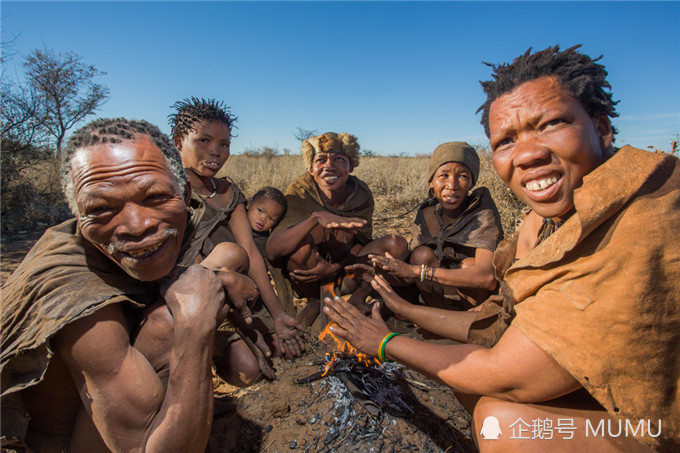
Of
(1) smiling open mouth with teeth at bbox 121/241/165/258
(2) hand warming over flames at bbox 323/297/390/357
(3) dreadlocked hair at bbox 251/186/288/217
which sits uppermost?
(3) dreadlocked hair at bbox 251/186/288/217

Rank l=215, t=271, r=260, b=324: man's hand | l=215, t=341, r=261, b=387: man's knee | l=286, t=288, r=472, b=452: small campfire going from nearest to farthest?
l=215, t=271, r=260, b=324: man's hand → l=286, t=288, r=472, b=452: small campfire → l=215, t=341, r=261, b=387: man's knee

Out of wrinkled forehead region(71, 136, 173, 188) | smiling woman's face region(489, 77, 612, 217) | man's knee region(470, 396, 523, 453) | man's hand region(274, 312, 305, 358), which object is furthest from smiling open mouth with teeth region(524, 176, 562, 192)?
man's hand region(274, 312, 305, 358)

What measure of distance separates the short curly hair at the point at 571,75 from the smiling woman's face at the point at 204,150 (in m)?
2.78

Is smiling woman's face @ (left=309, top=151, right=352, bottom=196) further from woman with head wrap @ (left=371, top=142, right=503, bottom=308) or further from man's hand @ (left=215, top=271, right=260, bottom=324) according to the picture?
man's hand @ (left=215, top=271, right=260, bottom=324)

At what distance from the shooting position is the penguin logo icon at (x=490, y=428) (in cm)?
161

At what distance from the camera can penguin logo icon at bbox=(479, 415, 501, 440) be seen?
1.61 meters

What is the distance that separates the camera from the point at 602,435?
4.94ft

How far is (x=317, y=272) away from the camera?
3955 mm

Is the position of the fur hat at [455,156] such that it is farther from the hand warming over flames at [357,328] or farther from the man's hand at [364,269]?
the hand warming over flames at [357,328]

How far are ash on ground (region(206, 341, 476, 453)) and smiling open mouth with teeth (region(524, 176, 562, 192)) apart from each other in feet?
5.33

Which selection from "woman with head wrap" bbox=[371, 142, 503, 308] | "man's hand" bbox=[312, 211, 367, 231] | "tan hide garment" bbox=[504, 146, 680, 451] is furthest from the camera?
"man's hand" bbox=[312, 211, 367, 231]

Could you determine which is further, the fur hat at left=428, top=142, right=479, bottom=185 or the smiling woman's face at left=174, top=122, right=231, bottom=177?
the smiling woman's face at left=174, top=122, right=231, bottom=177

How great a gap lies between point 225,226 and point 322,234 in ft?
3.43

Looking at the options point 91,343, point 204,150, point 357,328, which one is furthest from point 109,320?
point 204,150
